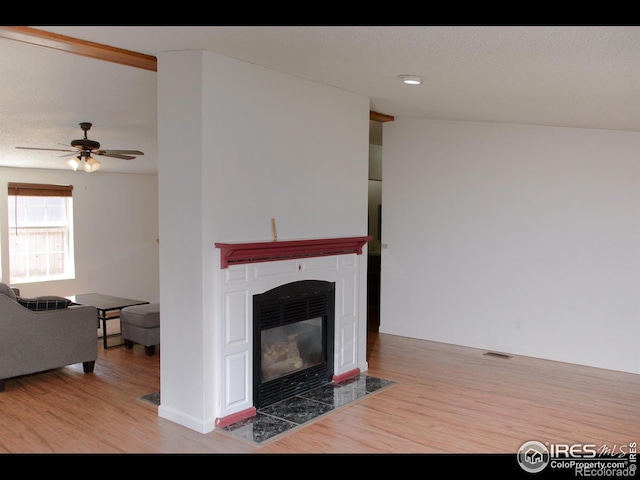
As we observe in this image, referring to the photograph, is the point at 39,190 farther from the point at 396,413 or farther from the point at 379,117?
the point at 396,413

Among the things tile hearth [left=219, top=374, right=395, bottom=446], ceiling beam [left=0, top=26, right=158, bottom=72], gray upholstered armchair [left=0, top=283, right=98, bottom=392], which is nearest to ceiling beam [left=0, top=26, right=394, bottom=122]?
ceiling beam [left=0, top=26, right=158, bottom=72]

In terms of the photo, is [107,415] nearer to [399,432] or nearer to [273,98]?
[399,432]

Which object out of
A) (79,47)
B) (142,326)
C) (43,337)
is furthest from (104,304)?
(79,47)

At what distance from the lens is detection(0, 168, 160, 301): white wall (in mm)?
8602

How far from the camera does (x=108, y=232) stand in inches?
372

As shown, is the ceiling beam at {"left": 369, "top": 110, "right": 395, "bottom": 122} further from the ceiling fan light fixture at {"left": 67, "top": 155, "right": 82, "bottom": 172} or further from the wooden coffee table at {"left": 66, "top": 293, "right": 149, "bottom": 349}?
the wooden coffee table at {"left": 66, "top": 293, "right": 149, "bottom": 349}

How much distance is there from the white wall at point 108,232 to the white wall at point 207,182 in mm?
5822

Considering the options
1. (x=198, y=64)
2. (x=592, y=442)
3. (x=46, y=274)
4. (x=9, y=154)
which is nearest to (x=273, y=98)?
(x=198, y=64)

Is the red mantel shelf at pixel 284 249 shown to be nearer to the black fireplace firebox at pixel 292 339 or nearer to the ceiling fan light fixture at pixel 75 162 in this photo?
the black fireplace firebox at pixel 292 339

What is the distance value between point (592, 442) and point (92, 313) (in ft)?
13.3

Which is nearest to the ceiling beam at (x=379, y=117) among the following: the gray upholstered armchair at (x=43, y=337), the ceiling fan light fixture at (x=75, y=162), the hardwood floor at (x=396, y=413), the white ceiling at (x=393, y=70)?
the white ceiling at (x=393, y=70)

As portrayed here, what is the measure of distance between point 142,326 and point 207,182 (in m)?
2.44

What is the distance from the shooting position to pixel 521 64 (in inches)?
115

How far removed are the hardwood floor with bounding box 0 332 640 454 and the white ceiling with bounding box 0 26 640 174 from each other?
2.15m
